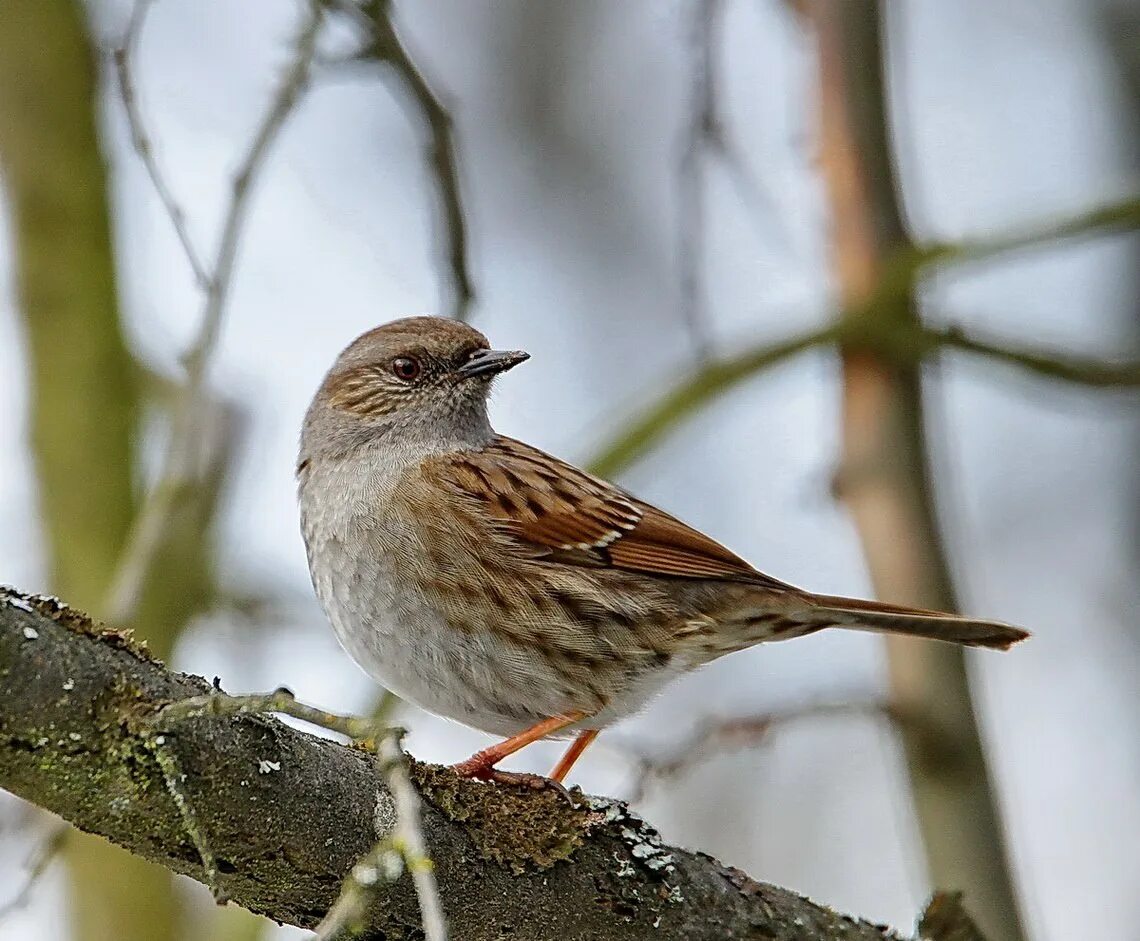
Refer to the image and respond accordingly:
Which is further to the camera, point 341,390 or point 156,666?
point 341,390

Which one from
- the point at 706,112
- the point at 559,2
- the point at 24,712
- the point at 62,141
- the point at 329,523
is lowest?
the point at 24,712

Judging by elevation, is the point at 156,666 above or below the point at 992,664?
below

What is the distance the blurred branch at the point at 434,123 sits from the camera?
191 inches

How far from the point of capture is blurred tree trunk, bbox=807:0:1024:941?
4.80 meters

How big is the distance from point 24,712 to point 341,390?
3305mm

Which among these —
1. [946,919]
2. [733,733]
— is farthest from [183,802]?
[733,733]

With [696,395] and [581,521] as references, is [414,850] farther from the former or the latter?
[696,395]

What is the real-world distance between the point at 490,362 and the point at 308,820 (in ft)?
8.93

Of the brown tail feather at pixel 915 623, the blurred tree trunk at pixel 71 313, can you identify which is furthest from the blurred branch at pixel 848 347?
the blurred tree trunk at pixel 71 313

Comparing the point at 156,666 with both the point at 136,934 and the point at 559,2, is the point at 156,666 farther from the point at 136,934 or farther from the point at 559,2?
the point at 559,2

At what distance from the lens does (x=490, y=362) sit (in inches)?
205

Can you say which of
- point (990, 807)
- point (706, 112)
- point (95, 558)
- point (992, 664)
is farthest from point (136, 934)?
point (992, 664)

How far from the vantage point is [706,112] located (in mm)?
5574

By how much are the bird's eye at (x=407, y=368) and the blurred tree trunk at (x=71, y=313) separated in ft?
3.94
